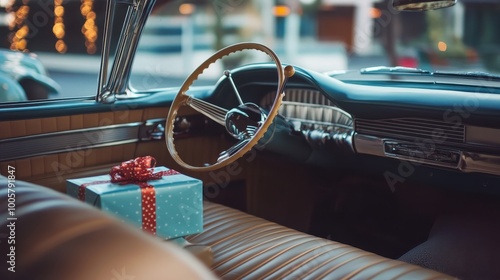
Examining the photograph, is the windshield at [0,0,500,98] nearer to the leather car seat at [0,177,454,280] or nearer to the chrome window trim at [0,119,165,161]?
the chrome window trim at [0,119,165,161]

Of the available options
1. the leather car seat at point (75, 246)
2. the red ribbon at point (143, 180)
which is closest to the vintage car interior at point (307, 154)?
the red ribbon at point (143, 180)

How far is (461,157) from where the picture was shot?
87.6 inches

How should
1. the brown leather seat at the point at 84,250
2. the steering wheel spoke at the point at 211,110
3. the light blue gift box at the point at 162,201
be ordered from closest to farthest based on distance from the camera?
the brown leather seat at the point at 84,250 < the light blue gift box at the point at 162,201 < the steering wheel spoke at the point at 211,110

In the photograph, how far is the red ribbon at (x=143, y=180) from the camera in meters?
1.78

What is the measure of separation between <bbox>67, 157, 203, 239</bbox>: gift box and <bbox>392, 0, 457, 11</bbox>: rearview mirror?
3.42 feet

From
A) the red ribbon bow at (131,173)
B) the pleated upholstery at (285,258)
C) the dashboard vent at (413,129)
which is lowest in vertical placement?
the pleated upholstery at (285,258)

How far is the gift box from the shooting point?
1729 mm

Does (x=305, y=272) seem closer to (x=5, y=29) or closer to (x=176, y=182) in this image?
(x=176, y=182)

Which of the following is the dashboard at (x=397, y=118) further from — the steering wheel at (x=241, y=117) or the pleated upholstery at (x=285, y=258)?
the pleated upholstery at (x=285, y=258)

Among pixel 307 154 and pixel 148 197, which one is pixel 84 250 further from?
pixel 307 154

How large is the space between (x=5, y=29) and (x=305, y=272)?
3.62 meters

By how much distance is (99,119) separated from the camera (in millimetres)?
2617

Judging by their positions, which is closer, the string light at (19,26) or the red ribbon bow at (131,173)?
the red ribbon bow at (131,173)

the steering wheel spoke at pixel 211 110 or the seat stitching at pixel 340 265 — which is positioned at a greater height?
the steering wheel spoke at pixel 211 110
